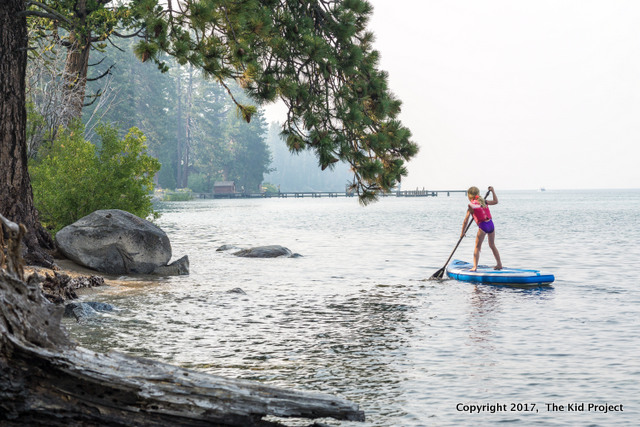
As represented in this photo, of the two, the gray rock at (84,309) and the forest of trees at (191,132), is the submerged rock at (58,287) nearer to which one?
the gray rock at (84,309)

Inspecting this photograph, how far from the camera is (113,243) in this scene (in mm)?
18172

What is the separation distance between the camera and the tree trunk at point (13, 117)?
45.8 feet

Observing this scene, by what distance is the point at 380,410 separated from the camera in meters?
7.60

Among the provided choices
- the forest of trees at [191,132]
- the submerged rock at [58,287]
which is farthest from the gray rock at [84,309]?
the forest of trees at [191,132]

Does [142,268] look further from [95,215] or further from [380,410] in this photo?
[380,410]

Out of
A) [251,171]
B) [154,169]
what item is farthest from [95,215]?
[251,171]

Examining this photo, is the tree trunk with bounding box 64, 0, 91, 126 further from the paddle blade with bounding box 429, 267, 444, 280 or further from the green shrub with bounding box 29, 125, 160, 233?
the paddle blade with bounding box 429, 267, 444, 280

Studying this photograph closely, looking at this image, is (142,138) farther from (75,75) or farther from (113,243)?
(113,243)

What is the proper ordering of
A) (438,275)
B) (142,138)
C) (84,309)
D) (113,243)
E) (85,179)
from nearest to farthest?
(84,309), (113,243), (438,275), (85,179), (142,138)

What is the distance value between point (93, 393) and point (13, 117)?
9970 millimetres

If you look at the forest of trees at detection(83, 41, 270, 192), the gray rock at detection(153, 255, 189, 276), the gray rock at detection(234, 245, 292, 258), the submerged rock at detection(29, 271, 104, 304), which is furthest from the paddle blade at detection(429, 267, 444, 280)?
the forest of trees at detection(83, 41, 270, 192)

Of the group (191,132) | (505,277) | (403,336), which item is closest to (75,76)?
(505,277)

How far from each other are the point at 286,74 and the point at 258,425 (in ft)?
34.3

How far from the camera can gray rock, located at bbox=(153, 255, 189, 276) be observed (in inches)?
758
